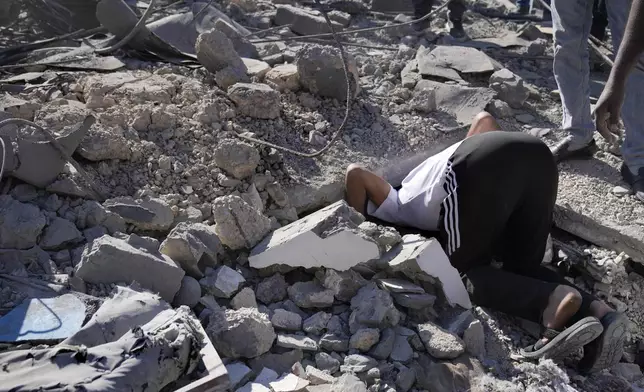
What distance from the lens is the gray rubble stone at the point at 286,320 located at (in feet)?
8.99

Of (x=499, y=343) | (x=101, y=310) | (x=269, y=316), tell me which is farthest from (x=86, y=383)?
(x=499, y=343)

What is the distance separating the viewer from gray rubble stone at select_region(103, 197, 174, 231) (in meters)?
3.00

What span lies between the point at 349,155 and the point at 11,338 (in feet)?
6.56

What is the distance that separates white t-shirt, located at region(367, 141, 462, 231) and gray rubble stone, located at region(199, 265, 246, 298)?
92cm

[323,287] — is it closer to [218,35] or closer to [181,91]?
[181,91]

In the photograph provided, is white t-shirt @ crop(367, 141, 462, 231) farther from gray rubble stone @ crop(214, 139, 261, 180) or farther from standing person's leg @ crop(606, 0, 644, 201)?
standing person's leg @ crop(606, 0, 644, 201)

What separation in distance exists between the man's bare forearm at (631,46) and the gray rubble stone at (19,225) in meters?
2.38

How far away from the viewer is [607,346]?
2.87 metres

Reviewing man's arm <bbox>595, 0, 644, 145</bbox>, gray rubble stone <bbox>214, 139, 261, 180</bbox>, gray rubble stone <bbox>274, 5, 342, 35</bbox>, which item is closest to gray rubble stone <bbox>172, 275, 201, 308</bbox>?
gray rubble stone <bbox>214, 139, 261, 180</bbox>

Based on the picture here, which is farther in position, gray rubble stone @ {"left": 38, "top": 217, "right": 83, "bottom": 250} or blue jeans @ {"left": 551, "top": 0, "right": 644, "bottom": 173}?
blue jeans @ {"left": 551, "top": 0, "right": 644, "bottom": 173}

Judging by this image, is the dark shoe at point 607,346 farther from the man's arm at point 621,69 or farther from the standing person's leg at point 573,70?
the standing person's leg at point 573,70

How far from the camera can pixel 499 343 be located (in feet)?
9.71

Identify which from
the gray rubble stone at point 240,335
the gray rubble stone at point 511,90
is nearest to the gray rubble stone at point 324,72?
the gray rubble stone at point 511,90

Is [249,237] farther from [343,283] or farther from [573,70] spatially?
[573,70]
